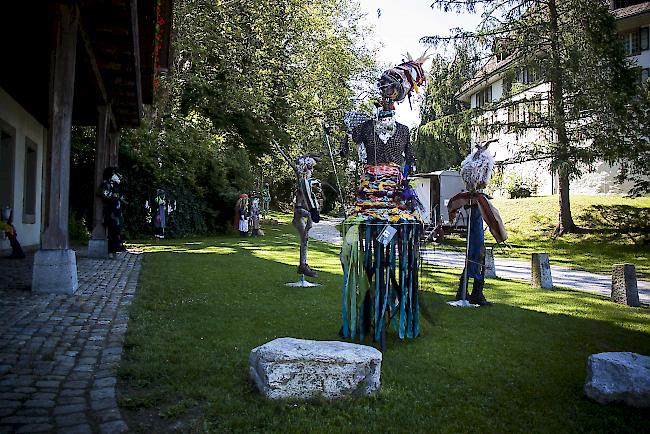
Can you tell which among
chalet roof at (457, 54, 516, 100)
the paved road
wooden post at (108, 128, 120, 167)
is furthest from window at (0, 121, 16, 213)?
chalet roof at (457, 54, 516, 100)

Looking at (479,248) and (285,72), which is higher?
(285,72)

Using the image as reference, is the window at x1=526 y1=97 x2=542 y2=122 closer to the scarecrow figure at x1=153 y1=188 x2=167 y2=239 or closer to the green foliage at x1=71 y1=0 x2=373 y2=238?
the green foliage at x1=71 y1=0 x2=373 y2=238

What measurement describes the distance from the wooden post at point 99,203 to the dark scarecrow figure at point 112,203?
15 centimetres

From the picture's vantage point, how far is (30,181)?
15.0 m

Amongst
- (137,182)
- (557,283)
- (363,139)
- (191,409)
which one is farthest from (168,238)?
(191,409)

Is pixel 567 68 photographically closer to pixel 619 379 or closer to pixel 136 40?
pixel 136 40

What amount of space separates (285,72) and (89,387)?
20445 mm

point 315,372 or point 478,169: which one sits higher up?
point 478,169

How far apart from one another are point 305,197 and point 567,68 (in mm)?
13120

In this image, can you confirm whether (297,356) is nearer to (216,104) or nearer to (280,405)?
(280,405)

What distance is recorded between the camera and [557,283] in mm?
10188

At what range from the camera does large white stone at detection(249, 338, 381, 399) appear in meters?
3.50

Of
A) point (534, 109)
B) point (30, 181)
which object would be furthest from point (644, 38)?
point (30, 181)

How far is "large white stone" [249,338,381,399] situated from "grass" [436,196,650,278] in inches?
400
